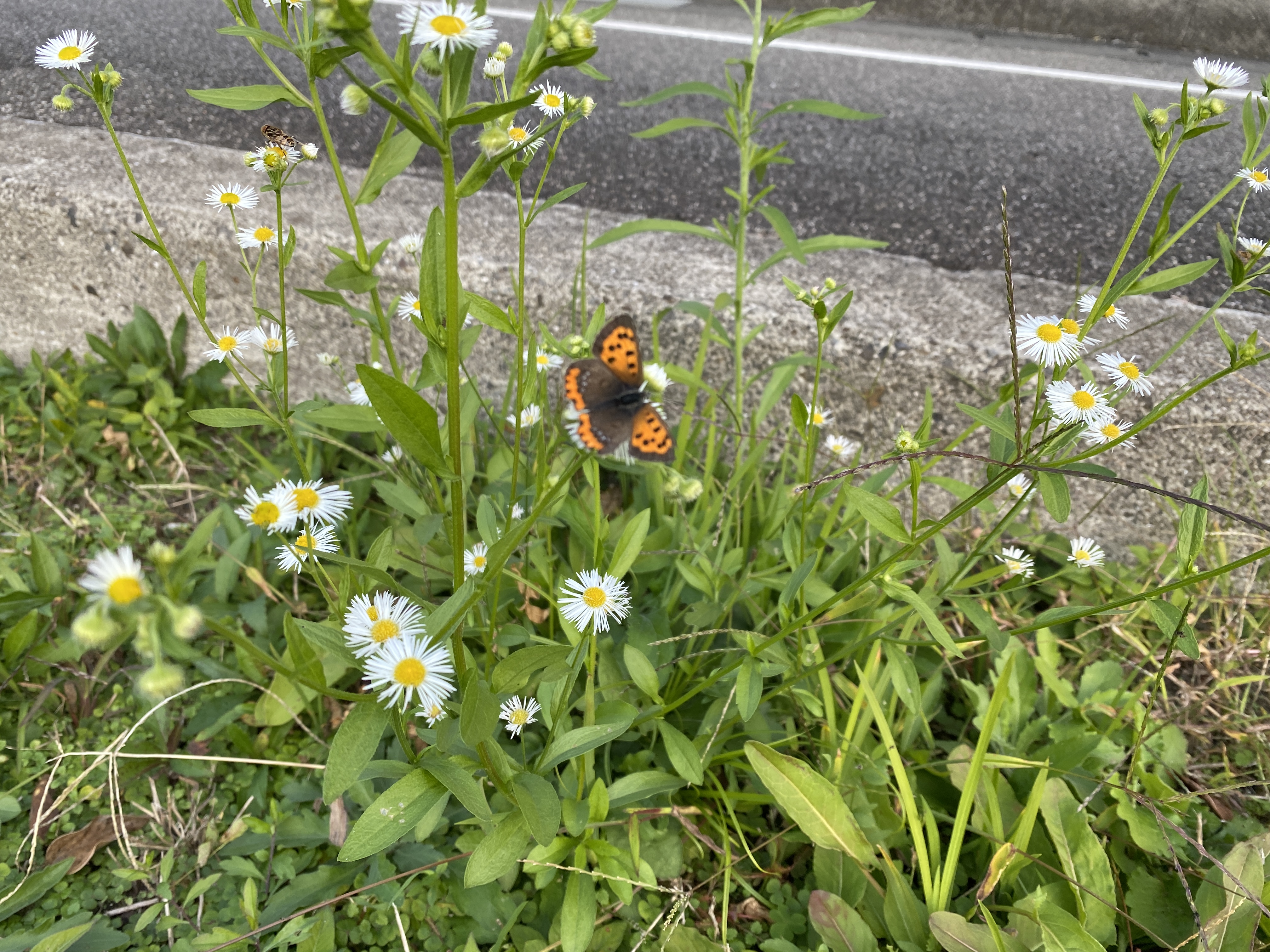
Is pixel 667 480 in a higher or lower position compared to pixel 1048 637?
higher

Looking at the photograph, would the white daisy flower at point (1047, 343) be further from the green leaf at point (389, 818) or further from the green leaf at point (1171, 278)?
the green leaf at point (389, 818)

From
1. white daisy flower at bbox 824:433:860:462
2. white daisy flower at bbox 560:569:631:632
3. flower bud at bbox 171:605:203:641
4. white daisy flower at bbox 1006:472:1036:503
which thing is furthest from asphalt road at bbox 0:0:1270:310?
flower bud at bbox 171:605:203:641

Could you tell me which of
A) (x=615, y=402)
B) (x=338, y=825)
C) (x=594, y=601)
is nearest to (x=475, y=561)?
(x=594, y=601)

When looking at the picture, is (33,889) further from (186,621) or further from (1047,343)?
(1047,343)

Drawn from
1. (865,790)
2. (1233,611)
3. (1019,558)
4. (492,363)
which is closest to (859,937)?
(865,790)

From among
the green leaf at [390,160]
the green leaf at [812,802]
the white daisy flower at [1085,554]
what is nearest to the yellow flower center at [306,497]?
the green leaf at [390,160]

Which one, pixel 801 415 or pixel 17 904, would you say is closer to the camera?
pixel 801 415

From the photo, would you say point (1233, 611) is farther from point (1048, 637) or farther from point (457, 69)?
point (457, 69)
